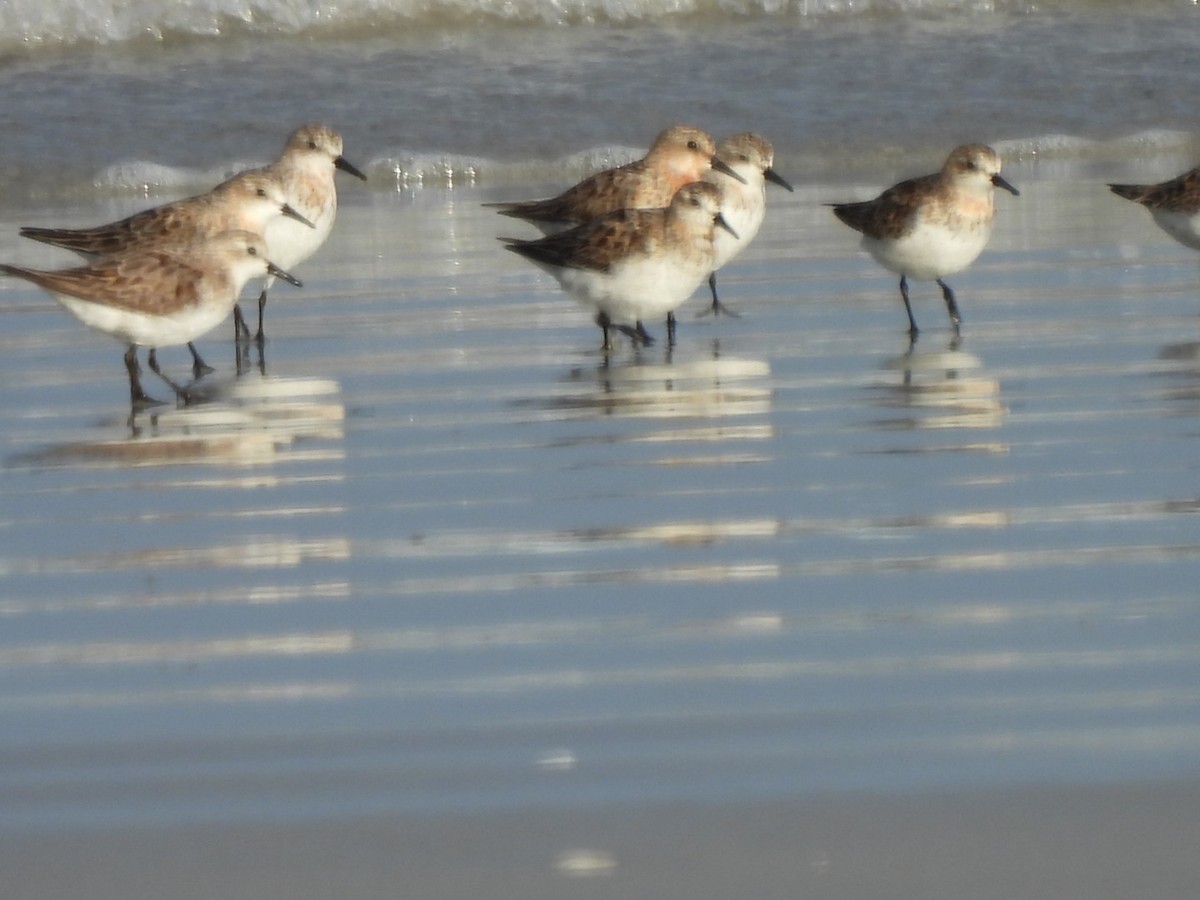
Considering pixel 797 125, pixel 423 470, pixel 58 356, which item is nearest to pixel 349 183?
pixel 797 125

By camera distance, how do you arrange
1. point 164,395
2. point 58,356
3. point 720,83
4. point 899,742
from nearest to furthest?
point 899,742, point 164,395, point 58,356, point 720,83

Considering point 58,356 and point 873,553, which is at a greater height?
point 58,356

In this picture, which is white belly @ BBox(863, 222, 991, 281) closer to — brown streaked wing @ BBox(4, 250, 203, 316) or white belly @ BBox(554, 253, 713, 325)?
white belly @ BBox(554, 253, 713, 325)

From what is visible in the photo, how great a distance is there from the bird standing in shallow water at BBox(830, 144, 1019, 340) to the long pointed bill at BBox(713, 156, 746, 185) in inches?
34.0

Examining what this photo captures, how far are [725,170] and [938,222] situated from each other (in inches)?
54.7

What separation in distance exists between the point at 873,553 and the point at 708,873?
→ 73.6 inches

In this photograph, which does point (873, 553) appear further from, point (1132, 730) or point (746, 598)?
point (1132, 730)

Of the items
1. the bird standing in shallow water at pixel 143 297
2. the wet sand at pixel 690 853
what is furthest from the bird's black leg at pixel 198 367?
the wet sand at pixel 690 853

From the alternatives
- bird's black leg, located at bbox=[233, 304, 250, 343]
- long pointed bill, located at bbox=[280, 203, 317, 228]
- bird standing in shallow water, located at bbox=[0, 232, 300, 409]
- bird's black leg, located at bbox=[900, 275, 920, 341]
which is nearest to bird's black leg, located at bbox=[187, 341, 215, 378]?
bird's black leg, located at bbox=[233, 304, 250, 343]

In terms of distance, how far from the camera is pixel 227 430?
6.69m

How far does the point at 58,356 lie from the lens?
26.7ft

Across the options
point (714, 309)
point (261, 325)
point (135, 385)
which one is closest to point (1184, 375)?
point (714, 309)

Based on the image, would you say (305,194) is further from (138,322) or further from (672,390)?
(672,390)

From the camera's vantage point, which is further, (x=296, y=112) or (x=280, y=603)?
(x=296, y=112)
